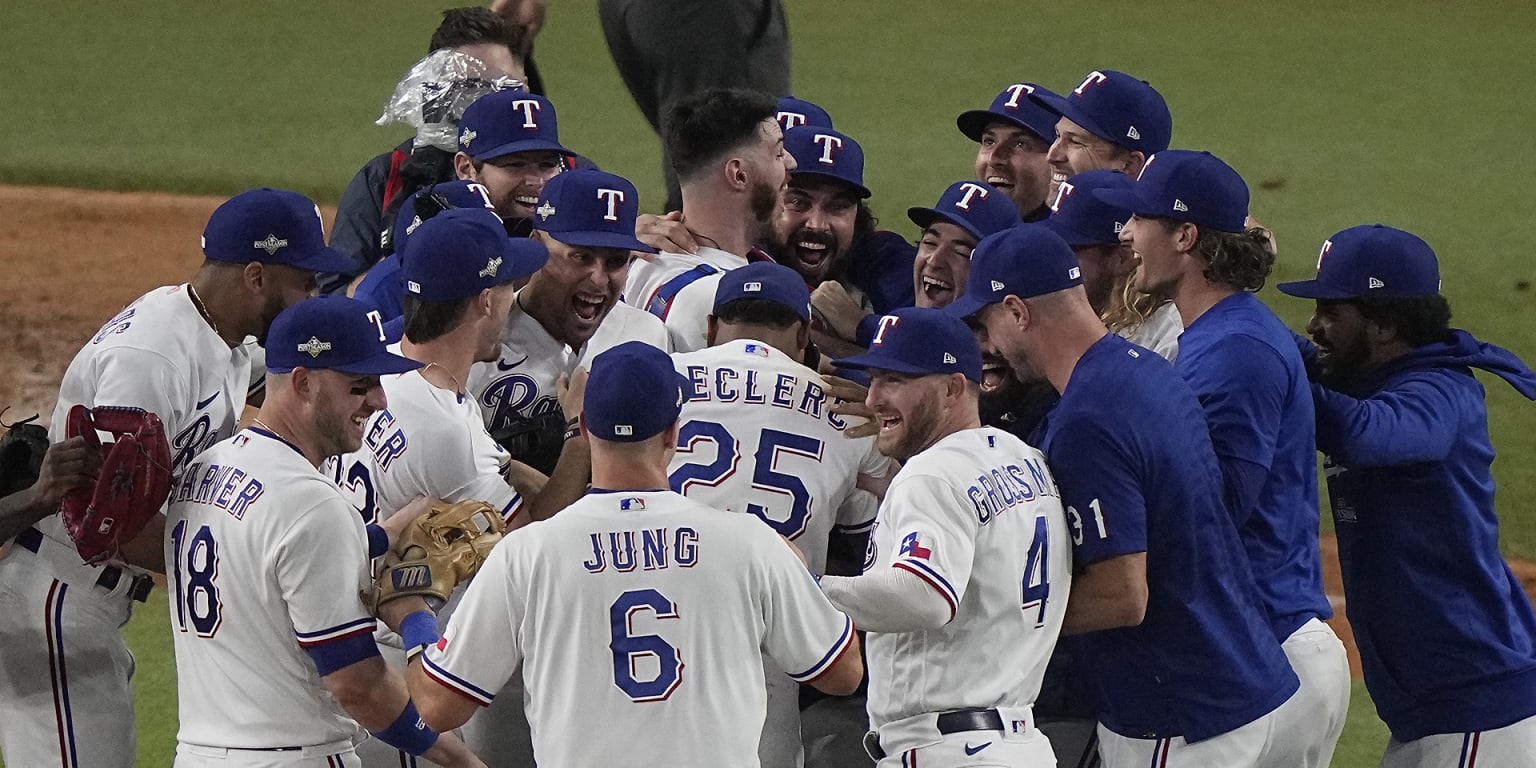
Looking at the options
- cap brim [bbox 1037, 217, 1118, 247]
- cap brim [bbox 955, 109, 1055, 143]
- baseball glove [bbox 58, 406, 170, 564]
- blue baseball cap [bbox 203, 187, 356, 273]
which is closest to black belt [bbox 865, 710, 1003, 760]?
cap brim [bbox 1037, 217, 1118, 247]

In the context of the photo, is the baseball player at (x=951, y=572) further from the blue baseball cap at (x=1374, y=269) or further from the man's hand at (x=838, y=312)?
the blue baseball cap at (x=1374, y=269)

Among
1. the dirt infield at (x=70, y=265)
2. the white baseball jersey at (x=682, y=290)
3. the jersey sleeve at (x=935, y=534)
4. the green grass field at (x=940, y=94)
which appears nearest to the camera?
the jersey sleeve at (x=935, y=534)

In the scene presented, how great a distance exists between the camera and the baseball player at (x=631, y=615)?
133 inches

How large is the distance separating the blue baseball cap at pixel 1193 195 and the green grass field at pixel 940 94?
22.1 feet

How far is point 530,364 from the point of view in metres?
4.75

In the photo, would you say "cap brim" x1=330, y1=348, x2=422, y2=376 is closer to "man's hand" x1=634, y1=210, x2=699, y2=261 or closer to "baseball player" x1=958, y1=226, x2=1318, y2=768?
"baseball player" x1=958, y1=226, x2=1318, y2=768

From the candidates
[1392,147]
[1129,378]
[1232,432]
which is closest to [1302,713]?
[1232,432]

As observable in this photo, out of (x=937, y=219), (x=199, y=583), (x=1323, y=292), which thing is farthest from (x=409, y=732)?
(x=1323, y=292)

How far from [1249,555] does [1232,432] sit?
37 cm

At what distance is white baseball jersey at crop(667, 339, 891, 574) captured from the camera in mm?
4262

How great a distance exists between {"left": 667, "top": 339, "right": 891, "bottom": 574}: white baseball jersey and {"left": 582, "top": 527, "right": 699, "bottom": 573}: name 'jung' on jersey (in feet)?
2.82

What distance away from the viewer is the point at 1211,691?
407cm

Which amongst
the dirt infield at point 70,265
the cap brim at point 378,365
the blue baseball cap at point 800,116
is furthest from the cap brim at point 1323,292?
the dirt infield at point 70,265

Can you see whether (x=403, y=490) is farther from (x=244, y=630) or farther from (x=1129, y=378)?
(x=1129, y=378)
